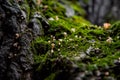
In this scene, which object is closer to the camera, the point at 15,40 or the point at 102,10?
the point at 15,40

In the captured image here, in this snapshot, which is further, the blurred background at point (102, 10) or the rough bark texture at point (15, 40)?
the blurred background at point (102, 10)

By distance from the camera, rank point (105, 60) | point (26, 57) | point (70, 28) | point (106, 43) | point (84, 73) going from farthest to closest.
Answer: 1. point (70, 28)
2. point (106, 43)
3. point (26, 57)
4. point (105, 60)
5. point (84, 73)

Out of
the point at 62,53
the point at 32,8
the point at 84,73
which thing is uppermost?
the point at 32,8

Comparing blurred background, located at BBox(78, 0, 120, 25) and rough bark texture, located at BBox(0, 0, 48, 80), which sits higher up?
blurred background, located at BBox(78, 0, 120, 25)

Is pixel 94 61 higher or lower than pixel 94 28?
lower

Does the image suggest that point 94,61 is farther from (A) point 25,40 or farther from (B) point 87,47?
(A) point 25,40

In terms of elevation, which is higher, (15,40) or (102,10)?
(102,10)

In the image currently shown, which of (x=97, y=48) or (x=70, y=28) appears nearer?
(x=97, y=48)

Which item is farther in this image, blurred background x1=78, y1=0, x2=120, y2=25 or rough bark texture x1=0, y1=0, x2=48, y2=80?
blurred background x1=78, y1=0, x2=120, y2=25

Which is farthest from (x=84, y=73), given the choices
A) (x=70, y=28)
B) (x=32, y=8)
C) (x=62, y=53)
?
(x=32, y=8)

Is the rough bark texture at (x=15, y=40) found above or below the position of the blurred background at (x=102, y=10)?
below

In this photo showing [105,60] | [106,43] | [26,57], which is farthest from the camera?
[106,43]
